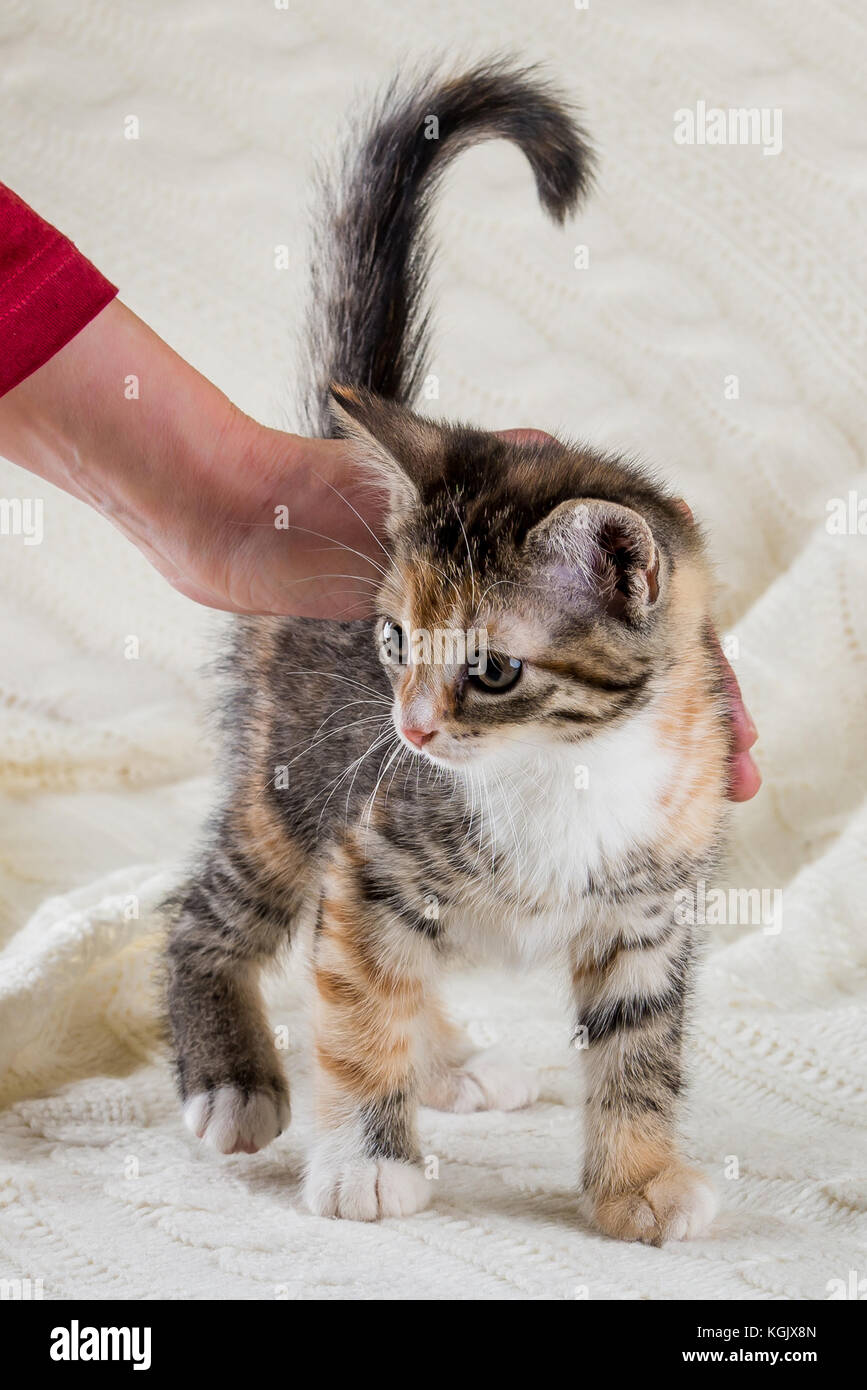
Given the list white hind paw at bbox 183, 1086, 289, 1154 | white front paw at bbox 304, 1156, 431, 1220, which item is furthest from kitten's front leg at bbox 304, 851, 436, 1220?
white hind paw at bbox 183, 1086, 289, 1154

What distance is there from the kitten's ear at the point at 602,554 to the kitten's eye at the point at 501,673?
7 cm

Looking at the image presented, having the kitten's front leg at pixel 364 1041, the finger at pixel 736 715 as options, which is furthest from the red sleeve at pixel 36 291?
the finger at pixel 736 715

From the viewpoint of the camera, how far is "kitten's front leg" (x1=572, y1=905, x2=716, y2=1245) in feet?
4.17

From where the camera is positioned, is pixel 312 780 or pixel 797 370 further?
pixel 797 370

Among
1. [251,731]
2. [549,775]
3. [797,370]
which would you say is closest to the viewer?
[549,775]

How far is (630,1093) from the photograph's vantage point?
1307mm

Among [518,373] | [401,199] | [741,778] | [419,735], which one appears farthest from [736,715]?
[518,373]

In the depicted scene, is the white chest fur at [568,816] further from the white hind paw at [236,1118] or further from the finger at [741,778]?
the white hind paw at [236,1118]

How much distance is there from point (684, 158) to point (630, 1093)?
67.1 inches

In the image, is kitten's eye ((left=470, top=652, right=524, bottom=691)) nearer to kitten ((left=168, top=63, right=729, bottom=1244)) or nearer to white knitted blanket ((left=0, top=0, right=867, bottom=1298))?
kitten ((left=168, top=63, right=729, bottom=1244))

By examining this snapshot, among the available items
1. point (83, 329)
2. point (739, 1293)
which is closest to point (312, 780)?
point (83, 329)

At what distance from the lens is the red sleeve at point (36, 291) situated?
1.22 m

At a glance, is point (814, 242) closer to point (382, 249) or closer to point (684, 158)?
point (684, 158)

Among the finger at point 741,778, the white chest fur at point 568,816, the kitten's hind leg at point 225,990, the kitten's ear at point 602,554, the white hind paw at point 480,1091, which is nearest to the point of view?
the kitten's ear at point 602,554
